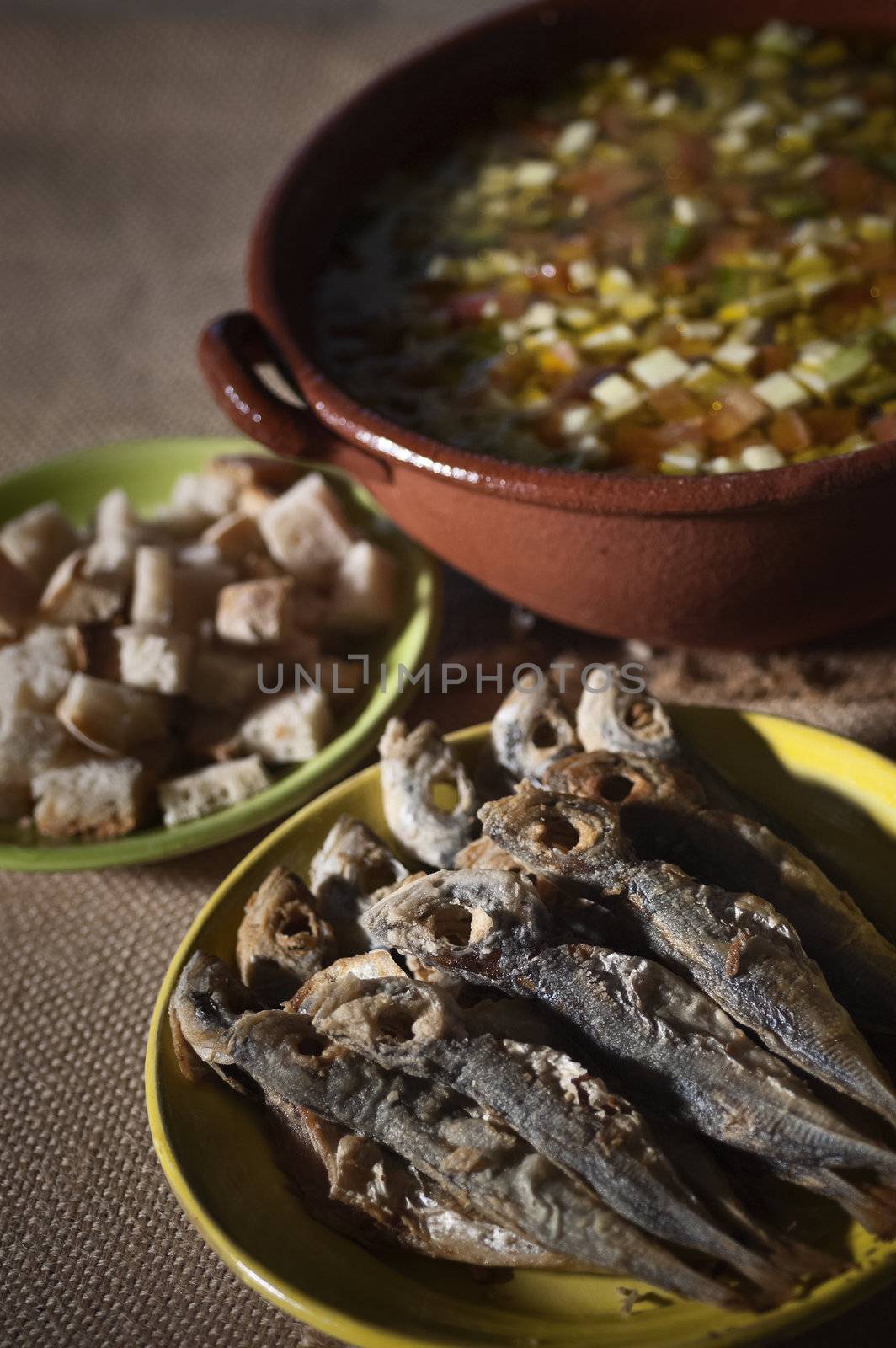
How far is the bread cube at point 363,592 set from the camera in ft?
5.65

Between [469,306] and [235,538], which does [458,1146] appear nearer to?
[235,538]

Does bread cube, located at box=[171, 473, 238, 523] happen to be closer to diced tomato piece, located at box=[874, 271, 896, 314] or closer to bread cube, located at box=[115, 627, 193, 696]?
bread cube, located at box=[115, 627, 193, 696]

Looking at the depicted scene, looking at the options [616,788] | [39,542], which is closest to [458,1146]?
[616,788]

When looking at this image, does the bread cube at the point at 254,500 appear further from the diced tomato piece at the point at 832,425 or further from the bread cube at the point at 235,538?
the diced tomato piece at the point at 832,425

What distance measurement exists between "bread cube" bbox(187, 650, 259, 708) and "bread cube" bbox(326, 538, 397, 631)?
0.16 m

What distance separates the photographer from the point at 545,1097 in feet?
3.19

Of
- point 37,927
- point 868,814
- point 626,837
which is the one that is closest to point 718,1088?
point 626,837

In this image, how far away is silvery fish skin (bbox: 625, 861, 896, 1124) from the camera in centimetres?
99

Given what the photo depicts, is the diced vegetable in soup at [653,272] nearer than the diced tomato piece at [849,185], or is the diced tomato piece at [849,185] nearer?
the diced vegetable in soup at [653,272]

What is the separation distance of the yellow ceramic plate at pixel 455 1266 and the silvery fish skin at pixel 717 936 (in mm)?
118

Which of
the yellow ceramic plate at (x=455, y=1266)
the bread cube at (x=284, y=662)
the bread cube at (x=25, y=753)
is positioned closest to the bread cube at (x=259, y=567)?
the bread cube at (x=284, y=662)

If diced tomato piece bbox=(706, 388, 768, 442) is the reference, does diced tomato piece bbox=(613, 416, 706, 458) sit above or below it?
below

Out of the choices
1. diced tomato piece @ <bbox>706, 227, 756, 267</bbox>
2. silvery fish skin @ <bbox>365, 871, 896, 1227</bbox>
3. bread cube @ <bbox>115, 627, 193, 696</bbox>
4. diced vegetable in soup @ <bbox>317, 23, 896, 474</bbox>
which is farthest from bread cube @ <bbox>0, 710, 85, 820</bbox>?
diced tomato piece @ <bbox>706, 227, 756, 267</bbox>

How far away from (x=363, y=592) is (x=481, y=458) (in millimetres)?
377
